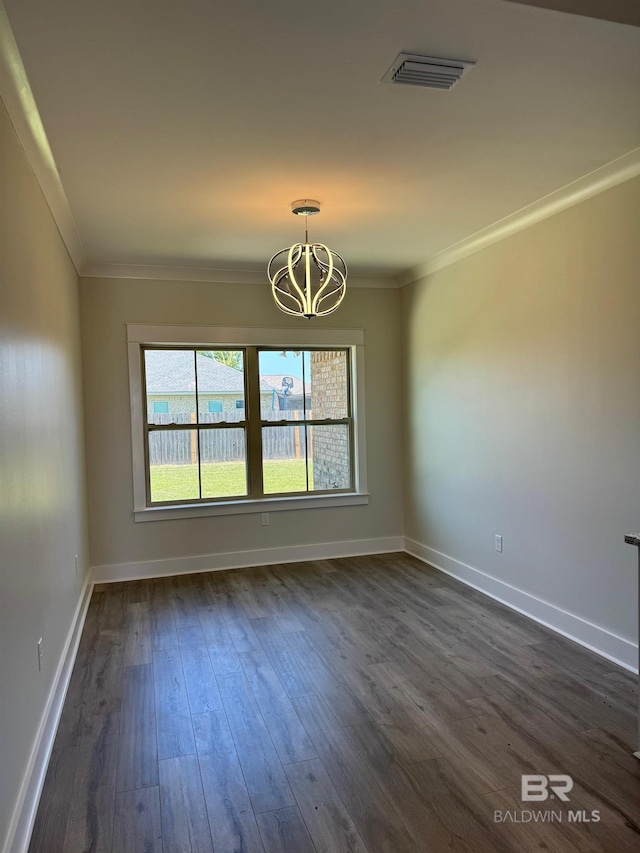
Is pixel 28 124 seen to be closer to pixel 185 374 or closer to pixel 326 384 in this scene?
pixel 185 374

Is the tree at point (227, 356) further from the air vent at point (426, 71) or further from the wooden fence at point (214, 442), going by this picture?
the air vent at point (426, 71)

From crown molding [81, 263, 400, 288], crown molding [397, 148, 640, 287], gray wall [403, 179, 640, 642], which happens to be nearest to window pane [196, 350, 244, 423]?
crown molding [81, 263, 400, 288]

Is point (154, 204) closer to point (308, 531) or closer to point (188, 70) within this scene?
point (188, 70)

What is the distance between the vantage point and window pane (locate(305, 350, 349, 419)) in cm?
517

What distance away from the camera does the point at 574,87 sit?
2.06 meters

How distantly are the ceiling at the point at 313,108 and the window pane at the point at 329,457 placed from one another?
2.11 meters

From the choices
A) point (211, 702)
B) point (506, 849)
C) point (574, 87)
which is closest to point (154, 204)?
point (574, 87)

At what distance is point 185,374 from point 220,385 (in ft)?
1.01

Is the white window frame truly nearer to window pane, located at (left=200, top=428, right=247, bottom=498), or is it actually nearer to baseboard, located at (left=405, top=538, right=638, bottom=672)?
window pane, located at (left=200, top=428, right=247, bottom=498)

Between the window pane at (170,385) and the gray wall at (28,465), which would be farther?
the window pane at (170,385)

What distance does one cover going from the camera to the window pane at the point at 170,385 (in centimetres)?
471

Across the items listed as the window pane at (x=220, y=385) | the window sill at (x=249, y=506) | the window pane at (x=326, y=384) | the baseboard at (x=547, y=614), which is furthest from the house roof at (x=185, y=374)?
the baseboard at (x=547, y=614)

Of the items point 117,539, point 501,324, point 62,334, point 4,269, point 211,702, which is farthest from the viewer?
point 117,539

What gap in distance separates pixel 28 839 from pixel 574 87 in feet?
10.4
